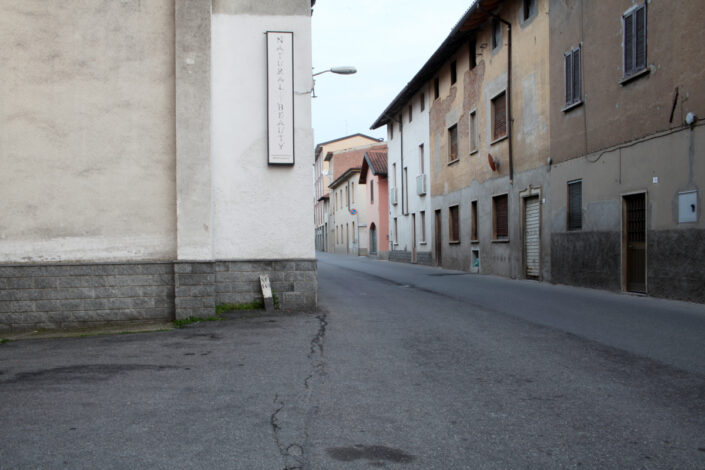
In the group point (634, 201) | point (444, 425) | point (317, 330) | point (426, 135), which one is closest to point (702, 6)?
point (634, 201)

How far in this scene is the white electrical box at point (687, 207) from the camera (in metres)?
10.4

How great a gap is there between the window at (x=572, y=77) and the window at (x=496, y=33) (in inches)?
191

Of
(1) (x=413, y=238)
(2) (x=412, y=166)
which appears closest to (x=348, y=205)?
(2) (x=412, y=166)

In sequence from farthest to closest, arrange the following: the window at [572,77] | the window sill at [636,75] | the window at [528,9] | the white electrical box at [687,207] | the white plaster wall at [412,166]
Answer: the white plaster wall at [412,166], the window at [528,9], the window at [572,77], the window sill at [636,75], the white electrical box at [687,207]

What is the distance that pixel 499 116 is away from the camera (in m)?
19.8

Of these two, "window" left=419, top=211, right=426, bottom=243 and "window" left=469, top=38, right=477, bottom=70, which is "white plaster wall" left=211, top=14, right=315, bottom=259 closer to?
"window" left=469, top=38, right=477, bottom=70

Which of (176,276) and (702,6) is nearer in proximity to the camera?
(176,276)

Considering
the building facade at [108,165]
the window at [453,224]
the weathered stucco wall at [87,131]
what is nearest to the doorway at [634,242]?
the building facade at [108,165]

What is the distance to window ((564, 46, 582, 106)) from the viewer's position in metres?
14.3

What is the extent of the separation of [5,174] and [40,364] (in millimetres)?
3944

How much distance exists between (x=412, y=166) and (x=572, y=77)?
16.2 m

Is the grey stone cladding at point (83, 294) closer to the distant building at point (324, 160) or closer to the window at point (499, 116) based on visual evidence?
the window at point (499, 116)

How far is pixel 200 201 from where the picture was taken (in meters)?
9.10

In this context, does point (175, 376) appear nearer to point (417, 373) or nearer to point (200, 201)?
point (417, 373)
